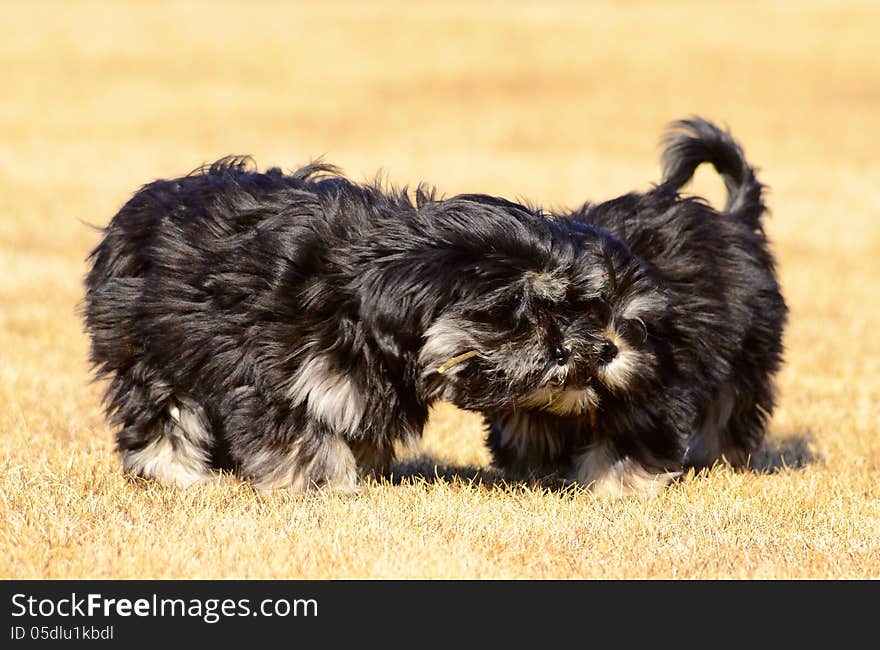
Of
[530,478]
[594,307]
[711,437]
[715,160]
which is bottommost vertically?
[530,478]

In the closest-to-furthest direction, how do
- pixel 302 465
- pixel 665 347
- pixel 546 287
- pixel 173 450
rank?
pixel 546 287 < pixel 302 465 < pixel 665 347 < pixel 173 450

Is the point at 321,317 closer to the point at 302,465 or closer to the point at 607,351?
the point at 302,465

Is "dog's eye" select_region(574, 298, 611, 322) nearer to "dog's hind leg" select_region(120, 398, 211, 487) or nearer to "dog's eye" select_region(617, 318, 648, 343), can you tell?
"dog's eye" select_region(617, 318, 648, 343)

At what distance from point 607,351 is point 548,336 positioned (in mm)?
233

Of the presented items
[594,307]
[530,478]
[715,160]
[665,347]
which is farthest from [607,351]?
[715,160]

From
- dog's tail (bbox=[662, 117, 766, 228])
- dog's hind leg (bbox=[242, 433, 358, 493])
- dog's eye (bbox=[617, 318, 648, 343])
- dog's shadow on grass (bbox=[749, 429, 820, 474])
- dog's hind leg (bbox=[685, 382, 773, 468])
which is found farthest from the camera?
dog's shadow on grass (bbox=[749, 429, 820, 474])

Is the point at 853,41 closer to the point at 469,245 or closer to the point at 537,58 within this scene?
the point at 537,58

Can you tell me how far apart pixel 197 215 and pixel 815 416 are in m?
4.27

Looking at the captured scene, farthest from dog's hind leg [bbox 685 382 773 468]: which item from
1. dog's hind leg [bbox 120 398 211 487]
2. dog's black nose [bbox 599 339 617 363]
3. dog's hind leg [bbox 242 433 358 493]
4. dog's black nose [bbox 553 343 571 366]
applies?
dog's hind leg [bbox 120 398 211 487]

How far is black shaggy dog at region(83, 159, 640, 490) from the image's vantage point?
4477 mm

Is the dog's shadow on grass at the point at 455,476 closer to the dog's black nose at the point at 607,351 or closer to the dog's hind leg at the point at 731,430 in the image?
the dog's hind leg at the point at 731,430

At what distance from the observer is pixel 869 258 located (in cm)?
1406

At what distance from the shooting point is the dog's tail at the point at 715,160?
6.35 metres

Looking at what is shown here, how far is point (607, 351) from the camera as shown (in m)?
4.53
